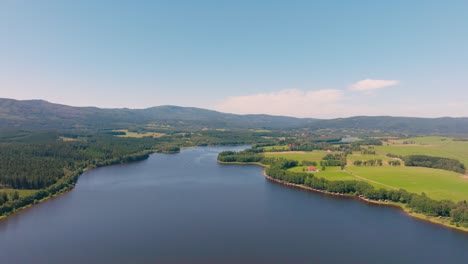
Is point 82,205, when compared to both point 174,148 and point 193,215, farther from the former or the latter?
point 174,148

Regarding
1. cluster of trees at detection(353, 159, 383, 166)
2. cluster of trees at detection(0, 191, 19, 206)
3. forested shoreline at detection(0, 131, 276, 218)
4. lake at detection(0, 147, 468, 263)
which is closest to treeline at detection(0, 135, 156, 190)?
forested shoreline at detection(0, 131, 276, 218)

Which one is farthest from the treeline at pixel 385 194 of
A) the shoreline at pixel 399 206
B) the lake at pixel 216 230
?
the lake at pixel 216 230

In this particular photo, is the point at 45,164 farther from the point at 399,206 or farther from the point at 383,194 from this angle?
the point at 399,206

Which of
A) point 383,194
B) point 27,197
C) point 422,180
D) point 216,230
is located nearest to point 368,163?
point 422,180

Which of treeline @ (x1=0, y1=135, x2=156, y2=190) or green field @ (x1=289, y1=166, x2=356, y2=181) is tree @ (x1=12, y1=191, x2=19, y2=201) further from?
green field @ (x1=289, y1=166, x2=356, y2=181)

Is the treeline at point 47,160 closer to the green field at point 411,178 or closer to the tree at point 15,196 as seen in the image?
the tree at point 15,196

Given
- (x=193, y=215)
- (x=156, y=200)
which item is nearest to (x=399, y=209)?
(x=193, y=215)
